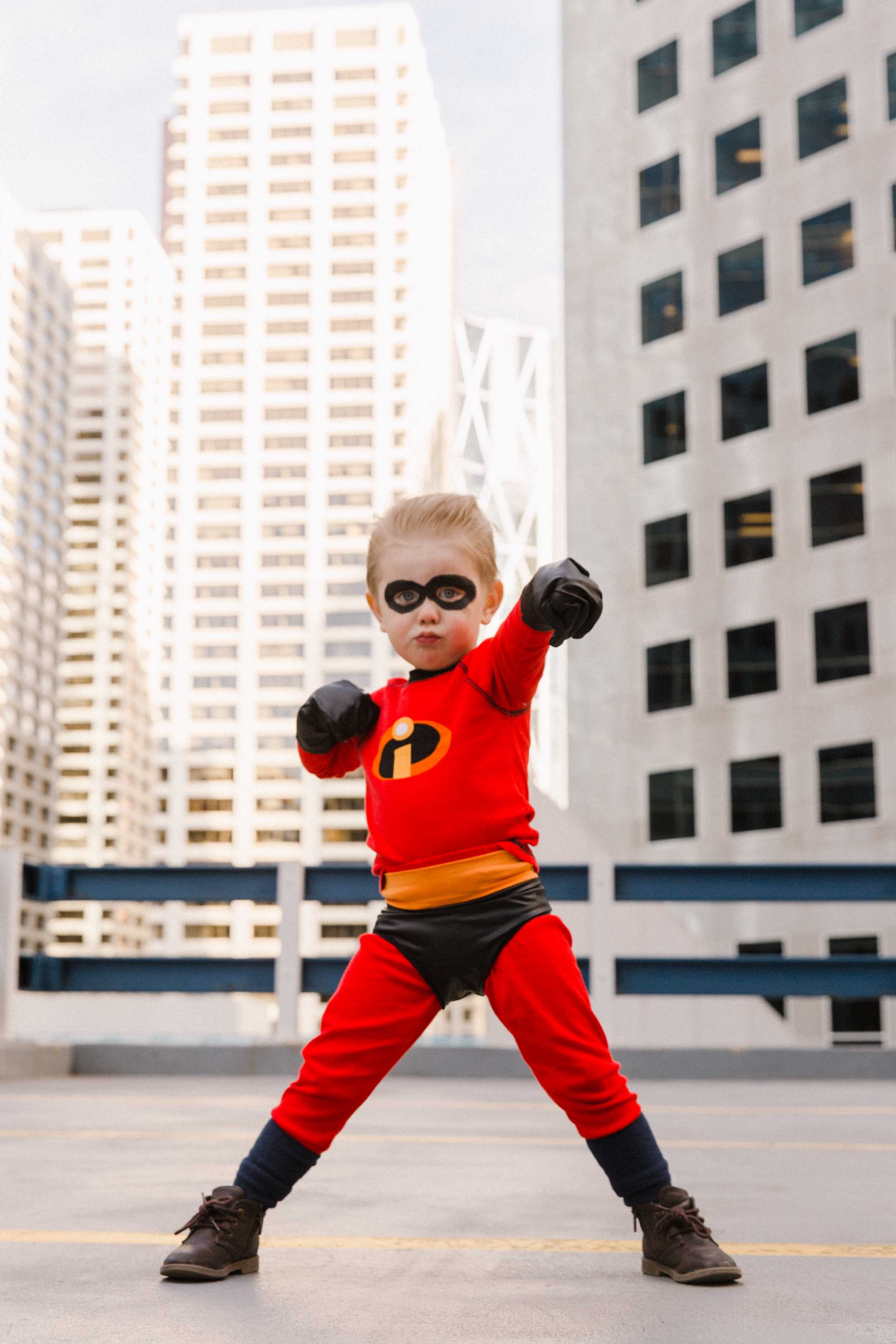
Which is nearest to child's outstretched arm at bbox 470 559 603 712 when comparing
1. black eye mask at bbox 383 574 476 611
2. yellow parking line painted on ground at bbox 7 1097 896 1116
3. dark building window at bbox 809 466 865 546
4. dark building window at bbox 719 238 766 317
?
black eye mask at bbox 383 574 476 611

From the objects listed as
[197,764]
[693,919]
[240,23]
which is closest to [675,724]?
[693,919]

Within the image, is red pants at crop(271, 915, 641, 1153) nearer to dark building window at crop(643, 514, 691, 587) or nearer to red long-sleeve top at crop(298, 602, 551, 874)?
red long-sleeve top at crop(298, 602, 551, 874)

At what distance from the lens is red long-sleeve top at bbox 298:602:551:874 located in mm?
2562

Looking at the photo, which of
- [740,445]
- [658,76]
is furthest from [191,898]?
[658,76]

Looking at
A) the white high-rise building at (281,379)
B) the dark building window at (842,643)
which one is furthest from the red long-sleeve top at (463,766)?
the white high-rise building at (281,379)

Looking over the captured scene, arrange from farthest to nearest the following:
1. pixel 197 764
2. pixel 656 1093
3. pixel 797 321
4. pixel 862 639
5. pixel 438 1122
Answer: pixel 197 764 < pixel 797 321 < pixel 862 639 < pixel 656 1093 < pixel 438 1122

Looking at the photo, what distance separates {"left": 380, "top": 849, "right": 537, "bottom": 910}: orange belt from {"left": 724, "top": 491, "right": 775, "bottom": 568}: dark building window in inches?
1294

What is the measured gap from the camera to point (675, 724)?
35.1 metres

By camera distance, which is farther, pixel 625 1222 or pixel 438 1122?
pixel 438 1122

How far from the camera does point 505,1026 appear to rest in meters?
2.44

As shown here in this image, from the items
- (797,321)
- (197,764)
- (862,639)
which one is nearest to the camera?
(862,639)

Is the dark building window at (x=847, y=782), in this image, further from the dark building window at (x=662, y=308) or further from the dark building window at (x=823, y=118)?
the dark building window at (x=823, y=118)

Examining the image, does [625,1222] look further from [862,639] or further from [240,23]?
[240,23]

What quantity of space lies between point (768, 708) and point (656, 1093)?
28.0m
